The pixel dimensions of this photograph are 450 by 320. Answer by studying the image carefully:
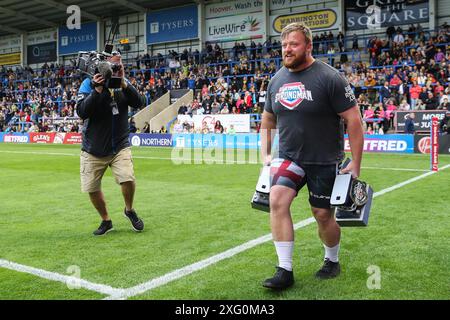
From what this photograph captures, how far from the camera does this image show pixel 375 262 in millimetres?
4402

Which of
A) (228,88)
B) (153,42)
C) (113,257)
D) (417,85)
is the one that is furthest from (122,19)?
(113,257)

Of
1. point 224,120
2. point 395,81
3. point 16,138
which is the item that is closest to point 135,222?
point 224,120

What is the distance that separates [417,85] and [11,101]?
3313 cm

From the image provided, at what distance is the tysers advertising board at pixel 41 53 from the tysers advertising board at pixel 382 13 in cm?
2875

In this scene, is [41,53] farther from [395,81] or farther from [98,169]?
[98,169]

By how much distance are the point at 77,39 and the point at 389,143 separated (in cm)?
3420

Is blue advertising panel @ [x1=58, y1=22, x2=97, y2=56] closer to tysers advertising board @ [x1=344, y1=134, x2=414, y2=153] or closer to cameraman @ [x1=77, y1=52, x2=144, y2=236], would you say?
tysers advertising board @ [x1=344, y1=134, x2=414, y2=153]

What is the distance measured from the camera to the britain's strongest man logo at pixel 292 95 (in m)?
3.70

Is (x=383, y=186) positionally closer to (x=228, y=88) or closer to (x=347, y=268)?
(x=347, y=268)

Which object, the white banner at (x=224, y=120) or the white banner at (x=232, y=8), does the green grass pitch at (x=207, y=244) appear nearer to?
the white banner at (x=224, y=120)

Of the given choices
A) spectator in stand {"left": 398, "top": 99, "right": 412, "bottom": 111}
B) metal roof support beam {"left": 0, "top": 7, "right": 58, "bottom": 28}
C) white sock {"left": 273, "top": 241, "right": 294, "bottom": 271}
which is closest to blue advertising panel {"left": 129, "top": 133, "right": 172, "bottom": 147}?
spectator in stand {"left": 398, "top": 99, "right": 412, "bottom": 111}

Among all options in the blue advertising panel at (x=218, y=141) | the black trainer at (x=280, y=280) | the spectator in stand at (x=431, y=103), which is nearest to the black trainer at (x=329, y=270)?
the black trainer at (x=280, y=280)

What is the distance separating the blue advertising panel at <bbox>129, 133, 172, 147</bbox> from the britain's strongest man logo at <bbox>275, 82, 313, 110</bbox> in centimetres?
2048

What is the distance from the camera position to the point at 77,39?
4438 cm
